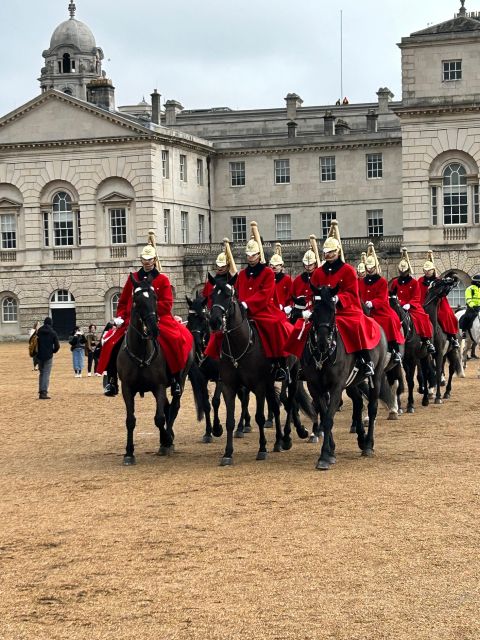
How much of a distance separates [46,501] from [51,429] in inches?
338

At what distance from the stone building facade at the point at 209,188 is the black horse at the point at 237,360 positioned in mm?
44849

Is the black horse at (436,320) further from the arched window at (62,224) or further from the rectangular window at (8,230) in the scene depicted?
the rectangular window at (8,230)

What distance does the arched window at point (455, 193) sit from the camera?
61.6m

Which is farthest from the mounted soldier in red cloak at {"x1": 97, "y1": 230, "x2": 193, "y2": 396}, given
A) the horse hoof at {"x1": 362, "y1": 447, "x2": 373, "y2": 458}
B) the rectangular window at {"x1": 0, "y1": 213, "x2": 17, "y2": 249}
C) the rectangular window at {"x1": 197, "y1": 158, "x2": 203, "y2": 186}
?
the rectangular window at {"x1": 197, "y1": 158, "x2": 203, "y2": 186}

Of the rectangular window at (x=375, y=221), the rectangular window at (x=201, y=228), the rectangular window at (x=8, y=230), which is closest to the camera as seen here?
→ the rectangular window at (x=8, y=230)

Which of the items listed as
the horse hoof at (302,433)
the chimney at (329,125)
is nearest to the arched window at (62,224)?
the chimney at (329,125)

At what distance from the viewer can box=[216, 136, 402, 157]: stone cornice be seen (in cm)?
7262

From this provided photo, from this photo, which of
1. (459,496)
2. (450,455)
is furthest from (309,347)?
(459,496)

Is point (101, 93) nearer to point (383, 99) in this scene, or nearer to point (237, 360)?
point (383, 99)

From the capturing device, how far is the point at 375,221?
74250mm

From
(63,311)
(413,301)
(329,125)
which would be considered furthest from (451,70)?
(413,301)

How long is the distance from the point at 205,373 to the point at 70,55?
92838mm

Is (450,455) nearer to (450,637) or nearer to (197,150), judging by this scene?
(450,637)

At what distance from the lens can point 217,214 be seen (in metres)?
76.4
